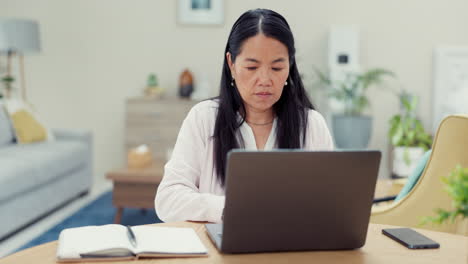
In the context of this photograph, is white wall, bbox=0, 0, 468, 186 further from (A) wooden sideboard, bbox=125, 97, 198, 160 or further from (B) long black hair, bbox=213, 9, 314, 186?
(B) long black hair, bbox=213, 9, 314, 186

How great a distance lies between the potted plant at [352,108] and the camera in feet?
15.8

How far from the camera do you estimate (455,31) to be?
201 inches

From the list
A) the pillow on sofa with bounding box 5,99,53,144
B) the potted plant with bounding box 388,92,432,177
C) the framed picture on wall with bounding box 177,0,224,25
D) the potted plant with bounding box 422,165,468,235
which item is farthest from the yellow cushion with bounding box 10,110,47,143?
the potted plant with bounding box 422,165,468,235

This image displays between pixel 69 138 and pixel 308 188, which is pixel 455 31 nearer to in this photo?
pixel 69 138

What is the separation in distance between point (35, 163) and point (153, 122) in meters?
1.50

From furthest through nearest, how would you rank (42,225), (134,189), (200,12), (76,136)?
(200,12), (76,136), (42,225), (134,189)

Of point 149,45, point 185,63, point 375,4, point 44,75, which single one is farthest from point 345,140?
point 44,75

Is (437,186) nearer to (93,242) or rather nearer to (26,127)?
(93,242)

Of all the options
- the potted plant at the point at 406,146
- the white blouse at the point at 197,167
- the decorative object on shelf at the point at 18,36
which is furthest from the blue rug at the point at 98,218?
the white blouse at the point at 197,167

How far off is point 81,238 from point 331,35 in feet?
13.8

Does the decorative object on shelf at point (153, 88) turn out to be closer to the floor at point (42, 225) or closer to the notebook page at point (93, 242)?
the floor at point (42, 225)

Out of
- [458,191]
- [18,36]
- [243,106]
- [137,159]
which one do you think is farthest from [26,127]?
[458,191]

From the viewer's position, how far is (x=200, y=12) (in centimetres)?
536

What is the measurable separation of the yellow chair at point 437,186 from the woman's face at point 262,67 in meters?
0.69
